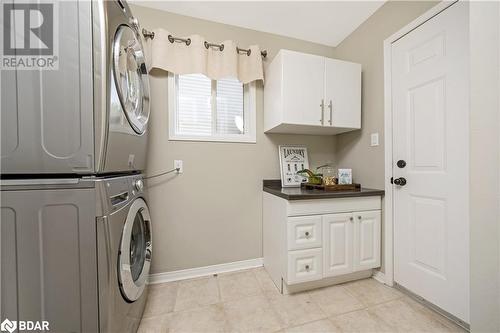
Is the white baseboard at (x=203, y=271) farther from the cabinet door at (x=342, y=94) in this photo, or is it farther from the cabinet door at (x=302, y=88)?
the cabinet door at (x=342, y=94)

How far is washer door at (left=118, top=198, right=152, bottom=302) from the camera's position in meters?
0.90

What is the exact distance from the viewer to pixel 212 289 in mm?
1579

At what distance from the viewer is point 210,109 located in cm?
192

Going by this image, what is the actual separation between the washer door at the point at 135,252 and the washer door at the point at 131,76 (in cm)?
51

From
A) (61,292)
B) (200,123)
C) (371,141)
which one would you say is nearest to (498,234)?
(371,141)

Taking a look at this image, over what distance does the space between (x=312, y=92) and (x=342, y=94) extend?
319 millimetres

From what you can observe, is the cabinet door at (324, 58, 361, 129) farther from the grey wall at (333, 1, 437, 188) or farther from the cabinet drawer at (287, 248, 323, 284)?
the cabinet drawer at (287, 248, 323, 284)

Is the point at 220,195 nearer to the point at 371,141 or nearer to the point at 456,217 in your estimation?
the point at 371,141

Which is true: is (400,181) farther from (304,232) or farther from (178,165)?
(178,165)

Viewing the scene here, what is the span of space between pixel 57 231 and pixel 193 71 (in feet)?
4.92

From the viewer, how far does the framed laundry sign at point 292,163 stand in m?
1.98

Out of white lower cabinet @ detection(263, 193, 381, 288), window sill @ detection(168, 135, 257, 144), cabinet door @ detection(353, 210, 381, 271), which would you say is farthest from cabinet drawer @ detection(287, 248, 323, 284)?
window sill @ detection(168, 135, 257, 144)

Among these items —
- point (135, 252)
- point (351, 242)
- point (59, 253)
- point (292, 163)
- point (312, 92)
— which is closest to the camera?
point (59, 253)

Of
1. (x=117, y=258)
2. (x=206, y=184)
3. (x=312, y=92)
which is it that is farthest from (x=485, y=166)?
(x=206, y=184)
